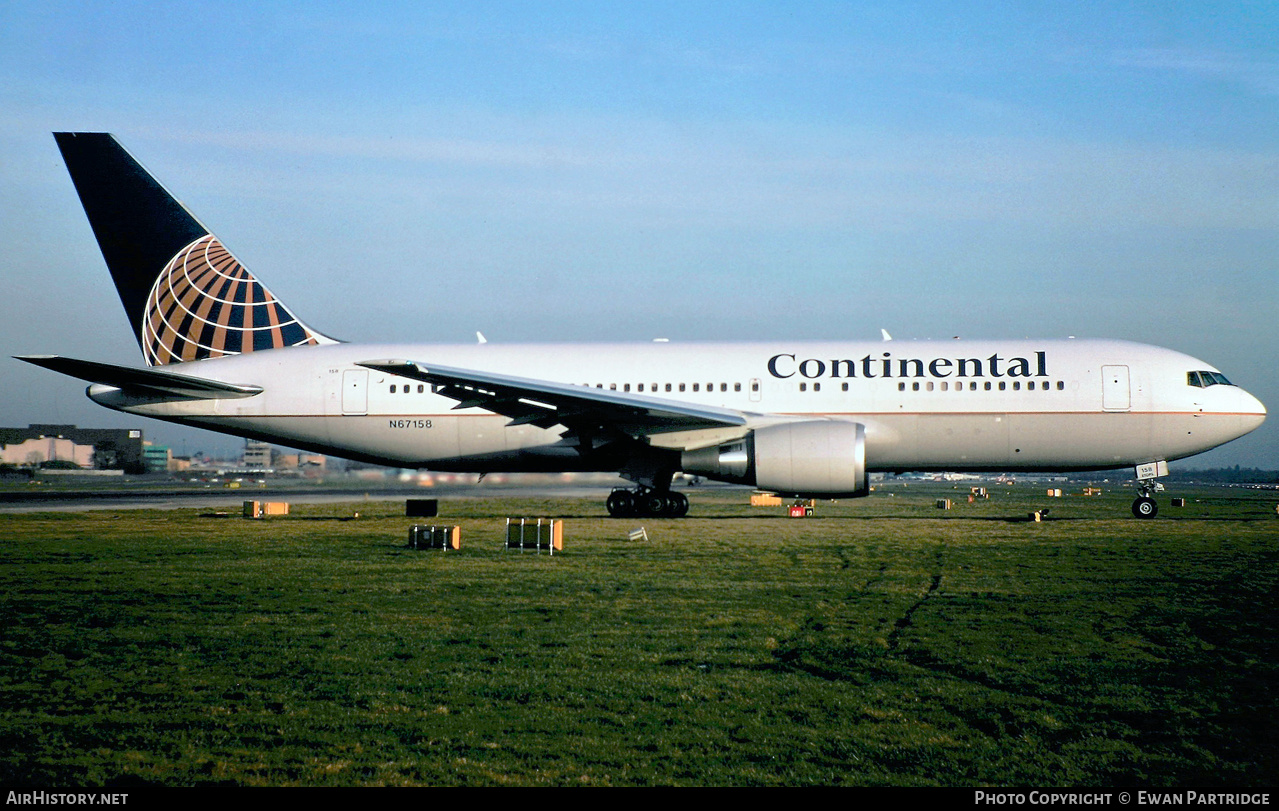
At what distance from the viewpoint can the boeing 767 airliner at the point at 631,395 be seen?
20.2 m

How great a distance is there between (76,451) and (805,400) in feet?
250

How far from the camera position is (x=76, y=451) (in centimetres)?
8000

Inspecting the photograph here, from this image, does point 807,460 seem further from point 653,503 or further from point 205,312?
point 205,312

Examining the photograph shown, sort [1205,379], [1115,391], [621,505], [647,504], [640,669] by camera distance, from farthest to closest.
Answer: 1. [621,505]
2. [647,504]
3. [1205,379]
4. [1115,391]
5. [640,669]

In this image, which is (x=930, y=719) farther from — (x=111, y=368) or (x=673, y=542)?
(x=111, y=368)

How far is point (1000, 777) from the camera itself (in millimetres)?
4684

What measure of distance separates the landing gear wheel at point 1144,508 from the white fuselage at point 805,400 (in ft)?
4.79

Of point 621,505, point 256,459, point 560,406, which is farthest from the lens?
point 256,459

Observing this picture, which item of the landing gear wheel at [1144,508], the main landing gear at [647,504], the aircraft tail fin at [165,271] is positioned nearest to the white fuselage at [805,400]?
the aircraft tail fin at [165,271]

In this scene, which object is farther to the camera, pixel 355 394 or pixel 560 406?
pixel 355 394

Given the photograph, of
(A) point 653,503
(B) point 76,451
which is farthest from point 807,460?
(B) point 76,451

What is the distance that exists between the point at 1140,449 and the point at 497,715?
64.1 ft

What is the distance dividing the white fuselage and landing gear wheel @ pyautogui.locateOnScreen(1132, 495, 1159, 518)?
1460 millimetres

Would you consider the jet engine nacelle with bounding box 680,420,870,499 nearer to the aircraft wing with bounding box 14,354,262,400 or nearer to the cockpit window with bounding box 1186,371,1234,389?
the cockpit window with bounding box 1186,371,1234,389
